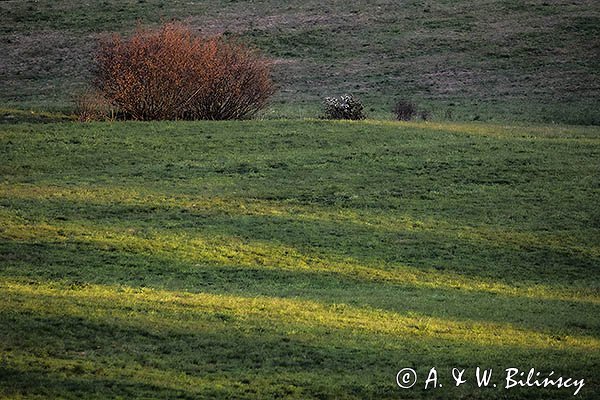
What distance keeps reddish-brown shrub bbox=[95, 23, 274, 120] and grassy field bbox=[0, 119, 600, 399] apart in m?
2.82

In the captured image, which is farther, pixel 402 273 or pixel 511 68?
pixel 511 68

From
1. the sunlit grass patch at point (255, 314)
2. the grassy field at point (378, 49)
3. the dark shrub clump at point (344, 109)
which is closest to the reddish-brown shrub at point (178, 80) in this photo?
the dark shrub clump at point (344, 109)

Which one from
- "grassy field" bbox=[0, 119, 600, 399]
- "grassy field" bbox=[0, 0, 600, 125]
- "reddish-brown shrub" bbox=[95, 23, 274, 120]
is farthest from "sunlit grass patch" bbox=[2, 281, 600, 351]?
"grassy field" bbox=[0, 0, 600, 125]

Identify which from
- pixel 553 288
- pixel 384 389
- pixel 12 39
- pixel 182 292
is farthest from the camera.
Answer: pixel 12 39

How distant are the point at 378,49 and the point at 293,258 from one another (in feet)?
157

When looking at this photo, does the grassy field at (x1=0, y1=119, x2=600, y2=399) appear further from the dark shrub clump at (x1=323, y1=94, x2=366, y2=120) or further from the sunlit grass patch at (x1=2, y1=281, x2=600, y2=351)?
the dark shrub clump at (x1=323, y1=94, x2=366, y2=120)

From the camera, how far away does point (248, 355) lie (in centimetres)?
1834

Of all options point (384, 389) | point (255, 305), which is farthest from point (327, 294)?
point (384, 389)

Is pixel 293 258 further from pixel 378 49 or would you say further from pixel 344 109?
pixel 378 49

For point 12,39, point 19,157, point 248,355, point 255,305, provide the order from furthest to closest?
point 12,39 → point 19,157 → point 255,305 → point 248,355

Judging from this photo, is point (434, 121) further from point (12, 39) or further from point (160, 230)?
point (12, 39)

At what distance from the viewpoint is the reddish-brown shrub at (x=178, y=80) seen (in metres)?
47.0

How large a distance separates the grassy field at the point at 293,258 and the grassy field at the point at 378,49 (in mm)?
12924

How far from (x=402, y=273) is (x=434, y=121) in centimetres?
2603
